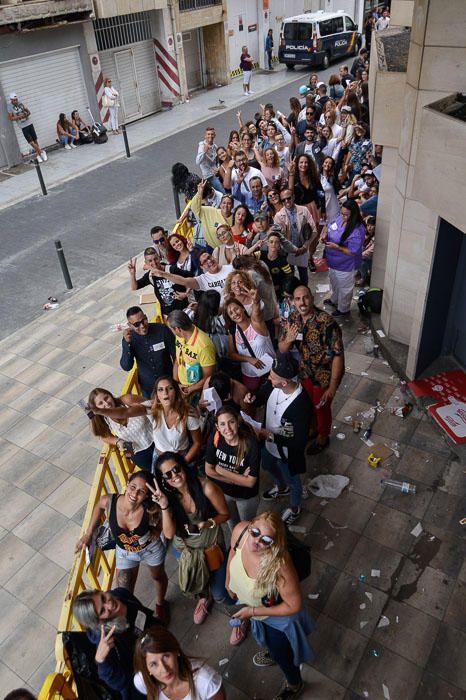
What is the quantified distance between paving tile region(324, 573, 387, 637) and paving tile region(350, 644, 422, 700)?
0.21 m

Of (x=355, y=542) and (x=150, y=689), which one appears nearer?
(x=150, y=689)

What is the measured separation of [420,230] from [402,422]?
2.34 meters

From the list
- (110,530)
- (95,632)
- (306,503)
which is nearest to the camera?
(95,632)

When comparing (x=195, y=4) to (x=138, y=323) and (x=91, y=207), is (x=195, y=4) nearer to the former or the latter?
(x=91, y=207)

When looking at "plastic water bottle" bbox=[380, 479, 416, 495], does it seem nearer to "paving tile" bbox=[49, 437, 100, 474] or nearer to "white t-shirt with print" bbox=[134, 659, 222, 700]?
"white t-shirt with print" bbox=[134, 659, 222, 700]

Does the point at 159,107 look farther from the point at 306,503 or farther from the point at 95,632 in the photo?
the point at 95,632

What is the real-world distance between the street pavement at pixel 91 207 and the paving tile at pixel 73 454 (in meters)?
3.58

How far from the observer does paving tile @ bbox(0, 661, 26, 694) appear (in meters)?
4.43

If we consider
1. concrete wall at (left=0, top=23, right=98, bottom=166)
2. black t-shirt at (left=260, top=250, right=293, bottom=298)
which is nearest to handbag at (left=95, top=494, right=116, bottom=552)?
black t-shirt at (left=260, top=250, right=293, bottom=298)

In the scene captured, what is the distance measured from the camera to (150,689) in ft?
9.96

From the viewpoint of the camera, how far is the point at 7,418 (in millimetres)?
7480

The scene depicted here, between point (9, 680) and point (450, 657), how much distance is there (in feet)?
11.7

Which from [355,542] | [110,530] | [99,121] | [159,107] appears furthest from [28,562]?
[159,107]

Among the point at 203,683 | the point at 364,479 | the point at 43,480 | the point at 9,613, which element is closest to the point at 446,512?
the point at 364,479
